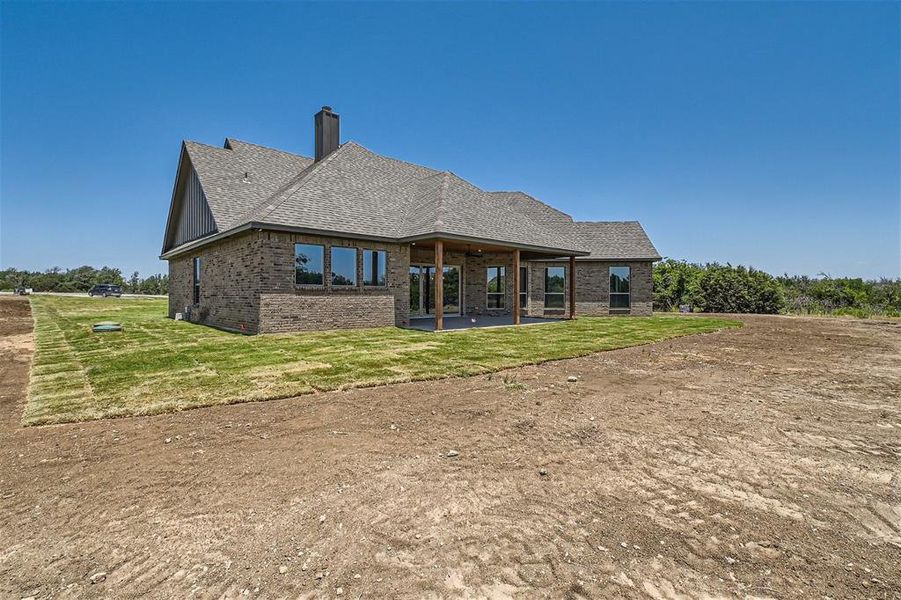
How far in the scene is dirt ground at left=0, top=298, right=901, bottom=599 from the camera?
197 centimetres

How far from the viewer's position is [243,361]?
758 centimetres

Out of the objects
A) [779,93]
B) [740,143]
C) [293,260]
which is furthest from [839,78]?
[293,260]

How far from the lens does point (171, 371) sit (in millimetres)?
6703

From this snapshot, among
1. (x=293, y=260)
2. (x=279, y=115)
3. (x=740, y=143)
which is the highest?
(x=279, y=115)

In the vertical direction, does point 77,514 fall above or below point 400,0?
below

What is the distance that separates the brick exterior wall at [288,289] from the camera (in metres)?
11.5

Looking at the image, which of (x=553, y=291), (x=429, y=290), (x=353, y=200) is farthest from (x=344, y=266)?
(x=553, y=291)

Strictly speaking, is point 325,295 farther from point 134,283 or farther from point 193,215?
point 134,283

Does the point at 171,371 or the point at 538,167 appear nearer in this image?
the point at 171,371

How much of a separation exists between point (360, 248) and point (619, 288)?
14616 mm

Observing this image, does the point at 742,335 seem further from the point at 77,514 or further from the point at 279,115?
the point at 279,115

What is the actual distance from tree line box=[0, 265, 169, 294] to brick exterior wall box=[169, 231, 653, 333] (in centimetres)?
5566

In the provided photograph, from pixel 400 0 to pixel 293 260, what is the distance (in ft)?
28.8

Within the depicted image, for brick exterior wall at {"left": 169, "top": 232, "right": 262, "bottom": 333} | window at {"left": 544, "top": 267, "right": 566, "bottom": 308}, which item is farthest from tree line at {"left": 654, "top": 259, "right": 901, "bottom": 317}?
brick exterior wall at {"left": 169, "top": 232, "right": 262, "bottom": 333}
